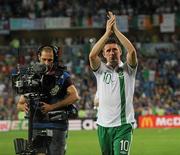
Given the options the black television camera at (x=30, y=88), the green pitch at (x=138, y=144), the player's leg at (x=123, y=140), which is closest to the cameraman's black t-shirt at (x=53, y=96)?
the black television camera at (x=30, y=88)

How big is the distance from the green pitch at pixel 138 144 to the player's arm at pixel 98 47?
6.51 meters

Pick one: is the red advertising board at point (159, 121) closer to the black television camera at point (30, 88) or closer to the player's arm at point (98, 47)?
the player's arm at point (98, 47)

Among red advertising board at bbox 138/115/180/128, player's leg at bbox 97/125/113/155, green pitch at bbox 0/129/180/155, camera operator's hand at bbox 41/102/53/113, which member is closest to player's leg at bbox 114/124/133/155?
player's leg at bbox 97/125/113/155

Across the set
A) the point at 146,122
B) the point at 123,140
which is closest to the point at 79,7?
the point at 146,122

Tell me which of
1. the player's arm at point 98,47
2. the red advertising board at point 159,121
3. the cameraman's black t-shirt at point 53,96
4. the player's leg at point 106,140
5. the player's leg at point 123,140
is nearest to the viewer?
the player's arm at point 98,47

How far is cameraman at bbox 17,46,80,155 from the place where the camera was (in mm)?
7164

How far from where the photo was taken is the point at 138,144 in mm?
17734

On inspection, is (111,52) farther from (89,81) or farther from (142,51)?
(142,51)

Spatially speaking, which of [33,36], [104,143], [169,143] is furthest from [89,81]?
[104,143]

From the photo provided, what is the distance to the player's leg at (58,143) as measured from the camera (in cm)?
718

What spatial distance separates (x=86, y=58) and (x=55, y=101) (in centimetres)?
2323

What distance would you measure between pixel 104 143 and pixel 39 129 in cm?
80

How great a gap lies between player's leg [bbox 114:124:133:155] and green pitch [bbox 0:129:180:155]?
21.4ft

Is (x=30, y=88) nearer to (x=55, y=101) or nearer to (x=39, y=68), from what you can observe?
Result: (x=39, y=68)
